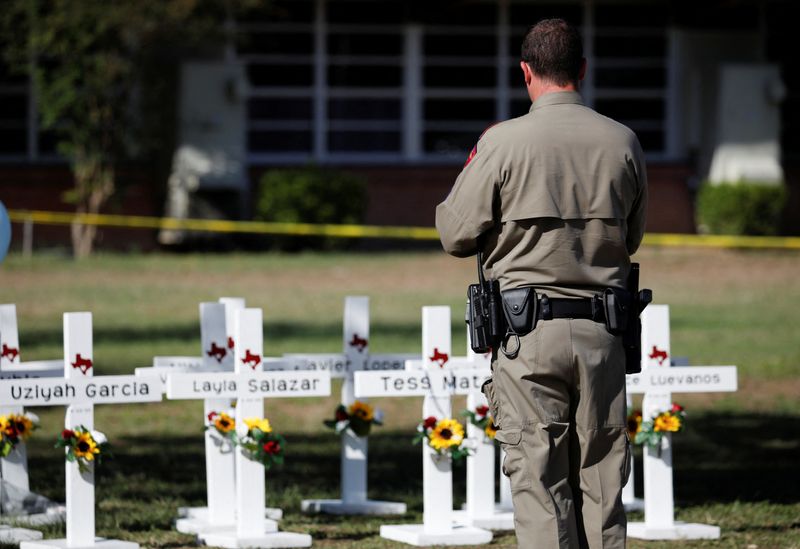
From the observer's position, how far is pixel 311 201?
2150cm

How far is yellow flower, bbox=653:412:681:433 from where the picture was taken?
21.3ft

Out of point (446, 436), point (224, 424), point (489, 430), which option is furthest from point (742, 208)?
point (224, 424)

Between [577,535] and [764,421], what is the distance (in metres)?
5.56

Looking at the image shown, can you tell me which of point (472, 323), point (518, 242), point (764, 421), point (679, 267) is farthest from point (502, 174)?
point (679, 267)

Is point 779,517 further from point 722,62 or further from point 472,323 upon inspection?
point 722,62

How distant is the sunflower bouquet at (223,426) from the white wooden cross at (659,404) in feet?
5.92

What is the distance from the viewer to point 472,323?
477cm

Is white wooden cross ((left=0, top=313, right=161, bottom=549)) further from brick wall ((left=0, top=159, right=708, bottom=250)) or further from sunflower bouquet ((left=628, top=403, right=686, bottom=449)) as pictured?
brick wall ((left=0, top=159, right=708, bottom=250))

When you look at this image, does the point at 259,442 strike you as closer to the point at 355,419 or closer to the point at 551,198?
the point at 355,419

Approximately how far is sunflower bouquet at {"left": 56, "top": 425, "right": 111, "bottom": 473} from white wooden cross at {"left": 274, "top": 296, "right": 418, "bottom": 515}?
1.01 metres

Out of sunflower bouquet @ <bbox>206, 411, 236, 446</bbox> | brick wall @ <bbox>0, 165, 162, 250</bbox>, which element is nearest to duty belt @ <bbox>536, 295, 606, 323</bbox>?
sunflower bouquet @ <bbox>206, 411, 236, 446</bbox>

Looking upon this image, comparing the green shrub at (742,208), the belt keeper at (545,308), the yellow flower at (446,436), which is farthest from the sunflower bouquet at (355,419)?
the green shrub at (742,208)

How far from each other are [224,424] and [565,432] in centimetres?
216

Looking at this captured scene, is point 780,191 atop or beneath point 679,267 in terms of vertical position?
atop
